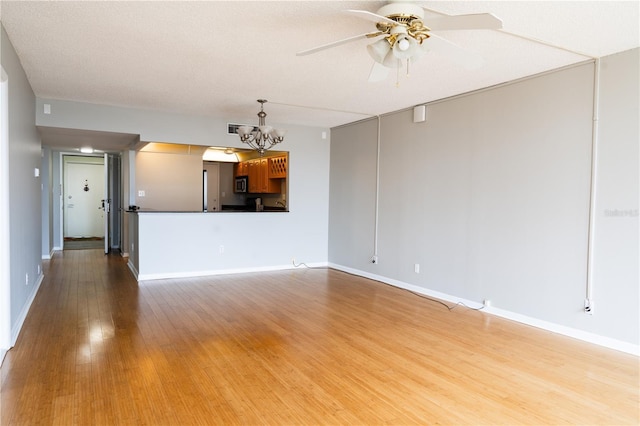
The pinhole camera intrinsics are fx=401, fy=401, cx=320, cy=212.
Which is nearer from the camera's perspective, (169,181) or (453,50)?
(453,50)

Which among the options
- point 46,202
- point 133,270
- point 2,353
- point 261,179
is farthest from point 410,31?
point 46,202

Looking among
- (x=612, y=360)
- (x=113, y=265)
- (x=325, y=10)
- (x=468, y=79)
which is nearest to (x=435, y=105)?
(x=468, y=79)

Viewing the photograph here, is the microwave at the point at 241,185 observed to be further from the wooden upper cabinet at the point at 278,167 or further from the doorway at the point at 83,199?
the doorway at the point at 83,199

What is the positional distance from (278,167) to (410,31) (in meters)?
5.53

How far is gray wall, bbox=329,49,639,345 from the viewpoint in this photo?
3.36 meters

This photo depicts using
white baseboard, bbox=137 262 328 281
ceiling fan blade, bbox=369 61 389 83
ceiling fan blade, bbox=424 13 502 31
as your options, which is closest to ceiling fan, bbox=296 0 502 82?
ceiling fan blade, bbox=424 13 502 31

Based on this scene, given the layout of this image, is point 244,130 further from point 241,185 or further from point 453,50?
point 241,185

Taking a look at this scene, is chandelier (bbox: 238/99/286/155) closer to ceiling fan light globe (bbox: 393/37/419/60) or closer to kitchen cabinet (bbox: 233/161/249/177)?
ceiling fan light globe (bbox: 393/37/419/60)

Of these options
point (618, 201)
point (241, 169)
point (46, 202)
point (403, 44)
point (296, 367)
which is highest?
point (403, 44)

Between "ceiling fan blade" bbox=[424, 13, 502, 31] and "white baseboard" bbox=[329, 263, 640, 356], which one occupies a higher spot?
"ceiling fan blade" bbox=[424, 13, 502, 31]

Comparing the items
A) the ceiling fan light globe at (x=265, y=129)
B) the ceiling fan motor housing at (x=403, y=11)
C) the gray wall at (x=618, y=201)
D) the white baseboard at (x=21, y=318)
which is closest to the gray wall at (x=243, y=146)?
the ceiling fan light globe at (x=265, y=129)

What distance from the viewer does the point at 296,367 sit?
289 cm

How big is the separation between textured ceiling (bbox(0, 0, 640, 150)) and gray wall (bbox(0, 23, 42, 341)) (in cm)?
21

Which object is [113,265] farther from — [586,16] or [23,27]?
[586,16]
